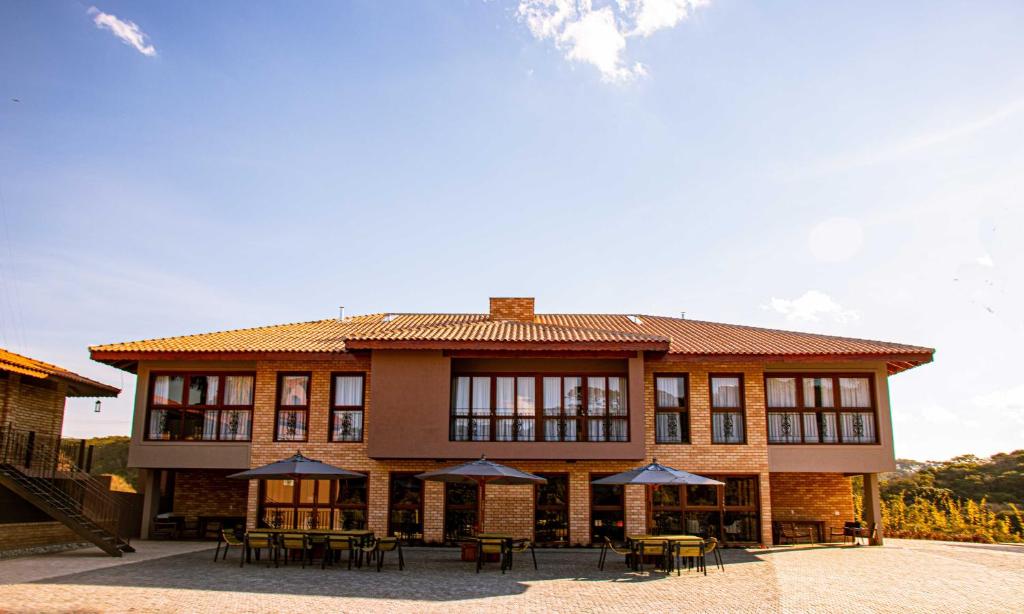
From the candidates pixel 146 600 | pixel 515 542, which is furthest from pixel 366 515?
pixel 146 600

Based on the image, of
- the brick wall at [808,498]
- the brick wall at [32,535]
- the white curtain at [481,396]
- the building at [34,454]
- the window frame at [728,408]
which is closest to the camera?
the building at [34,454]

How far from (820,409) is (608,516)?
20.0 ft

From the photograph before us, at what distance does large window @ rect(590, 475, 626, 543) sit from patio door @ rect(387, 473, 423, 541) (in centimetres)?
425

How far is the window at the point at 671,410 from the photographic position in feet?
69.3

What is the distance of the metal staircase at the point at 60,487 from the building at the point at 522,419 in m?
1.39

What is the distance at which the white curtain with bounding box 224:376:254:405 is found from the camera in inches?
856

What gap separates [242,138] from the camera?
1839 centimetres

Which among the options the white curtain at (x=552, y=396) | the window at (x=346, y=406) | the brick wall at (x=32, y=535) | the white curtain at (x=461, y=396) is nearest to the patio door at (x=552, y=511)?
the white curtain at (x=552, y=396)

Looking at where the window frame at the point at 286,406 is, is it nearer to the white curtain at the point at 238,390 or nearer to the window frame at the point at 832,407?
the white curtain at the point at 238,390

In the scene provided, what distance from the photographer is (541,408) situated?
2077cm

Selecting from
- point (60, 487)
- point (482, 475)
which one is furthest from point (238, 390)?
point (482, 475)

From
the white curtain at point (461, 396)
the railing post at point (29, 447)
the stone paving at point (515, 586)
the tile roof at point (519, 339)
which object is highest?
the tile roof at point (519, 339)

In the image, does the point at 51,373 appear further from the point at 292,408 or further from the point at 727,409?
the point at 727,409

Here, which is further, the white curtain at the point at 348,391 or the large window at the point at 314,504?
the white curtain at the point at 348,391
